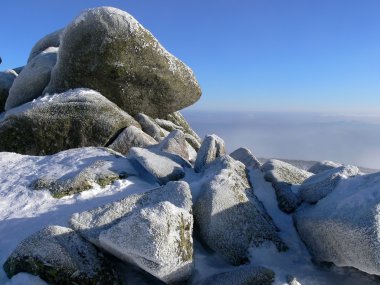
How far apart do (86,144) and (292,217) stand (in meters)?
8.46

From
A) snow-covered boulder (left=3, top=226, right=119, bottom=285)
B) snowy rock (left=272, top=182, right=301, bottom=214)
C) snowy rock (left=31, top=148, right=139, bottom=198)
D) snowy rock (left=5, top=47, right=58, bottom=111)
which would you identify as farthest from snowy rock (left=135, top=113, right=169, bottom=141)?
snow-covered boulder (left=3, top=226, right=119, bottom=285)

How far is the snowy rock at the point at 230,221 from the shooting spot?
8.44m

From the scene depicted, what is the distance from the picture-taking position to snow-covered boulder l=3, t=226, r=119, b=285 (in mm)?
7160

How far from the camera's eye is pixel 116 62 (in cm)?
1728

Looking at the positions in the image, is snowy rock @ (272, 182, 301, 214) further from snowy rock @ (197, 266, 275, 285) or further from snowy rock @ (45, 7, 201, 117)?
snowy rock @ (45, 7, 201, 117)

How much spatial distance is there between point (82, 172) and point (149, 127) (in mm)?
6915

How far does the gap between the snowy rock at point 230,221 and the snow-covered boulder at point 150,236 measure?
0.59 metres

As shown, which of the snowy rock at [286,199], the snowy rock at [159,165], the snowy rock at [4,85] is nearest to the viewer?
the snowy rock at [286,199]

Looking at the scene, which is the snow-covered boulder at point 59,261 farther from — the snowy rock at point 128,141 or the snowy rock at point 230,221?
the snowy rock at point 128,141

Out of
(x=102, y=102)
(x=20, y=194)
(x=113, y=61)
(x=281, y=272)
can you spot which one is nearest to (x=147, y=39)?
(x=113, y=61)

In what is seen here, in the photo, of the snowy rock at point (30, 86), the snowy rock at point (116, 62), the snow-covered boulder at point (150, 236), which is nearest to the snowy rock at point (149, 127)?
the snowy rock at point (116, 62)

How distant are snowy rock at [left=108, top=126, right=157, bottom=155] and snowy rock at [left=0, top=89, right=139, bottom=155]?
459mm

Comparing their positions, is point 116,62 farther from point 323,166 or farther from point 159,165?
point 323,166

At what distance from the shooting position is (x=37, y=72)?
19734 millimetres
